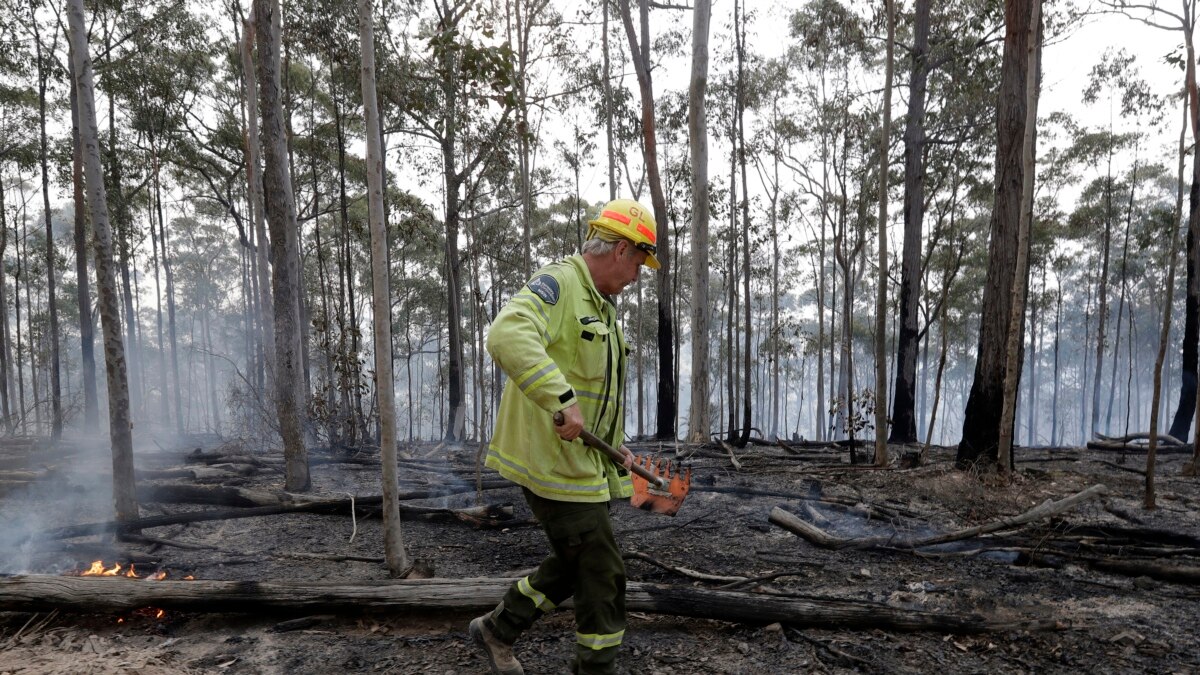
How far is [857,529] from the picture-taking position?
5031mm

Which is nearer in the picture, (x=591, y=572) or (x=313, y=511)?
(x=591, y=572)

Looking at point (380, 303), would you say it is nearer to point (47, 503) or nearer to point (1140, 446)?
point (47, 503)

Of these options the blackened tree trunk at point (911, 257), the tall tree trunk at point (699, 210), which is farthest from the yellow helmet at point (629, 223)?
the blackened tree trunk at point (911, 257)

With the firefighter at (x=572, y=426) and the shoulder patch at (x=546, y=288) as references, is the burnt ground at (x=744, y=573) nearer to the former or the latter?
the firefighter at (x=572, y=426)

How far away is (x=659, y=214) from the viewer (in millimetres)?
11609

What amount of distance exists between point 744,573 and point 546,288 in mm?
2535

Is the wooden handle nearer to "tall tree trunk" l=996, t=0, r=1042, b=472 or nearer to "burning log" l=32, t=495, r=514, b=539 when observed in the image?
"burning log" l=32, t=495, r=514, b=539

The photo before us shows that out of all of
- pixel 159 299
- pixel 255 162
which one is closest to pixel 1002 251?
pixel 255 162

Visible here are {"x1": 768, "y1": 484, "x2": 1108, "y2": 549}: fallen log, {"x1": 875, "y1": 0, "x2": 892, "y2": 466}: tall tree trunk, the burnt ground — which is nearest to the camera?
the burnt ground

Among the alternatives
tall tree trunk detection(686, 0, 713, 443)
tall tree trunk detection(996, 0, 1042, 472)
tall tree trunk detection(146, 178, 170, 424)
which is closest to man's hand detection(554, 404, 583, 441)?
tall tree trunk detection(996, 0, 1042, 472)

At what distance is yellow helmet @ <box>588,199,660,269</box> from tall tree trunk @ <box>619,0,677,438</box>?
907 centimetres

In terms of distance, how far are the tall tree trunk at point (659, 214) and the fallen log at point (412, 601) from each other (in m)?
8.88

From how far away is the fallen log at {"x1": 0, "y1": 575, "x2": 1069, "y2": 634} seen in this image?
292 cm

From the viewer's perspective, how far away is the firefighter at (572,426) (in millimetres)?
2100
